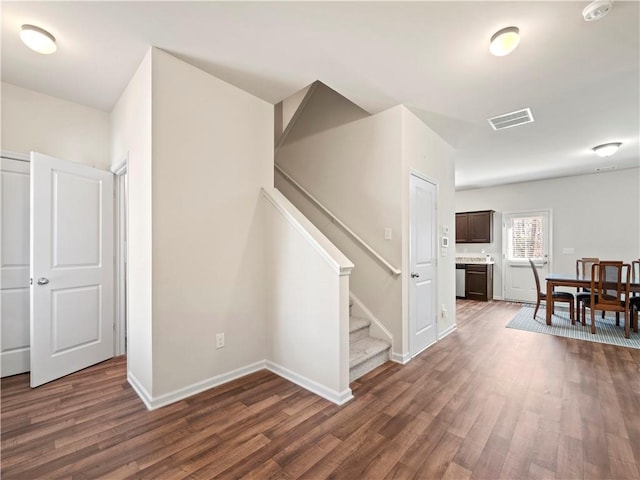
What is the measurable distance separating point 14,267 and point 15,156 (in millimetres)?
1044

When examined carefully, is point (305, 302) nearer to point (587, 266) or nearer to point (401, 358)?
point (401, 358)

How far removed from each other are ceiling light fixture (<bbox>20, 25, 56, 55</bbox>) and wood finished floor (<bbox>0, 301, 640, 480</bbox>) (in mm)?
2649

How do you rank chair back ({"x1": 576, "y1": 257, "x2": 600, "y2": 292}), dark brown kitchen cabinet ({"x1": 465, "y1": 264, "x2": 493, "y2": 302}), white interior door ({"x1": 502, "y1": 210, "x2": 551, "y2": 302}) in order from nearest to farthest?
chair back ({"x1": 576, "y1": 257, "x2": 600, "y2": 292})
white interior door ({"x1": 502, "y1": 210, "x2": 551, "y2": 302})
dark brown kitchen cabinet ({"x1": 465, "y1": 264, "x2": 493, "y2": 302})

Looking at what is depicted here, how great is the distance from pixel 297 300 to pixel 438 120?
8.91 ft

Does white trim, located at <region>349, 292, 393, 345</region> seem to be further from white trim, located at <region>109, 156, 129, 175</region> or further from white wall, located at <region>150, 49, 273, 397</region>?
white trim, located at <region>109, 156, 129, 175</region>

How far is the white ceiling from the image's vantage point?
1887 millimetres

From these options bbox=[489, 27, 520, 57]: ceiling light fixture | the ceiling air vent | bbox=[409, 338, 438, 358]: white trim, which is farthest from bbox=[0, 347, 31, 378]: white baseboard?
the ceiling air vent

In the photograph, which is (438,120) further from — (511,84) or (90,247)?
(90,247)

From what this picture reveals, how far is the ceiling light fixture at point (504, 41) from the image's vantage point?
2027mm

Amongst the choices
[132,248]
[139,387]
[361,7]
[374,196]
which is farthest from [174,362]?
[361,7]

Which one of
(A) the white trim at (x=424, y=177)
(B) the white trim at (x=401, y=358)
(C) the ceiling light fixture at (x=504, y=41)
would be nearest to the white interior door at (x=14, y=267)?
(B) the white trim at (x=401, y=358)

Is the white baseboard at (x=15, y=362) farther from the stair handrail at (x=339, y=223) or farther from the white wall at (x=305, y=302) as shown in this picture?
the stair handrail at (x=339, y=223)

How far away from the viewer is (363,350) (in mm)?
2959

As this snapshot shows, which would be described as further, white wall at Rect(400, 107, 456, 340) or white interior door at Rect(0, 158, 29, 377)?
white wall at Rect(400, 107, 456, 340)
